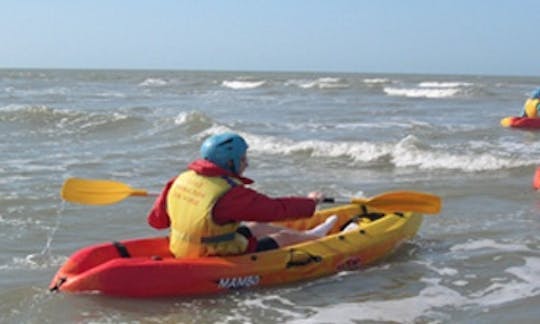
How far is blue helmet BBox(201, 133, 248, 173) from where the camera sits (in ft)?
16.2

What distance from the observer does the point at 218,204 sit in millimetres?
4879

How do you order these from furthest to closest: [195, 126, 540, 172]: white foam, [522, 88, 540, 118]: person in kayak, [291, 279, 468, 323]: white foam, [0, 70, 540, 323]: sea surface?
[522, 88, 540, 118]: person in kayak
[195, 126, 540, 172]: white foam
[0, 70, 540, 323]: sea surface
[291, 279, 468, 323]: white foam

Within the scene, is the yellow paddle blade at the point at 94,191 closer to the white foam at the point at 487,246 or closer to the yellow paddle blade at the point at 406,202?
the yellow paddle blade at the point at 406,202

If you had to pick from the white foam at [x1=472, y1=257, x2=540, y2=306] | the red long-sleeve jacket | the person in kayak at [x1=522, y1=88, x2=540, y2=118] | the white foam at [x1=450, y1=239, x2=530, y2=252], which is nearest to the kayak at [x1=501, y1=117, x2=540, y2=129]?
the person in kayak at [x1=522, y1=88, x2=540, y2=118]

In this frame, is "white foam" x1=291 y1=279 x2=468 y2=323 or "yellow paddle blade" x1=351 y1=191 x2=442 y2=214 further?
"yellow paddle blade" x1=351 y1=191 x2=442 y2=214

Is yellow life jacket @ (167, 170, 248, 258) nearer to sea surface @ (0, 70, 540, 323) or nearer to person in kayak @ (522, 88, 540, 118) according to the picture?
sea surface @ (0, 70, 540, 323)

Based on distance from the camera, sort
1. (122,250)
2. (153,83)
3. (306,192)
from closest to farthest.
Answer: (122,250), (306,192), (153,83)

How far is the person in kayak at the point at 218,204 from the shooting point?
4.88 meters

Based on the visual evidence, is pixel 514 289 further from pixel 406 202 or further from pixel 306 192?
pixel 306 192

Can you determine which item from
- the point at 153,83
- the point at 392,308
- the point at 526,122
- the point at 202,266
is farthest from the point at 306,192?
the point at 153,83

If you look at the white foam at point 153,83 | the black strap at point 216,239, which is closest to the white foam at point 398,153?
the black strap at point 216,239

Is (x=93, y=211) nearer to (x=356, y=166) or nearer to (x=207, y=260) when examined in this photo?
(x=207, y=260)

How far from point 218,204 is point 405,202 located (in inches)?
69.2

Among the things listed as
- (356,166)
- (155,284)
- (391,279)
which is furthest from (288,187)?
(155,284)
